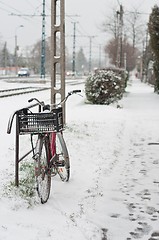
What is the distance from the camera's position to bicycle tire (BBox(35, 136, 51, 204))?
16.8ft

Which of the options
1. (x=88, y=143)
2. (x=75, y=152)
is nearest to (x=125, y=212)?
(x=75, y=152)

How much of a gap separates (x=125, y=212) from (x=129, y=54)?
59.7m

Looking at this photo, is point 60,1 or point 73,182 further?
point 60,1

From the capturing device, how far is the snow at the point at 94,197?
15.0 ft

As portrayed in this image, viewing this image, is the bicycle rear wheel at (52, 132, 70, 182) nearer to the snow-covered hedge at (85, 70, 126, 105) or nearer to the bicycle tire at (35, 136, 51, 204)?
the bicycle tire at (35, 136, 51, 204)

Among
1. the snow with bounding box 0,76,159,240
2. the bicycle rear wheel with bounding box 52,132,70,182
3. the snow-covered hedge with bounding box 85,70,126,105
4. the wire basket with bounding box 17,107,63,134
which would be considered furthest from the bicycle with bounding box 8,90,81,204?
the snow-covered hedge with bounding box 85,70,126,105

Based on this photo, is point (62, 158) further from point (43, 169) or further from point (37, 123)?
point (37, 123)

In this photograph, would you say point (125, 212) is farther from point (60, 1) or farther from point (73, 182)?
point (60, 1)

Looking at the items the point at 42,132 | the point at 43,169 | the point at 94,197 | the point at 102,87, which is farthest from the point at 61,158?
the point at 102,87

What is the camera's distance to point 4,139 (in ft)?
30.9

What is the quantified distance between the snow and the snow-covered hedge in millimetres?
7247

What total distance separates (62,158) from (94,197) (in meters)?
0.75

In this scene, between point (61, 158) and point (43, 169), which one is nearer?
point (43, 169)

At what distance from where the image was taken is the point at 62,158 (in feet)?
20.4
